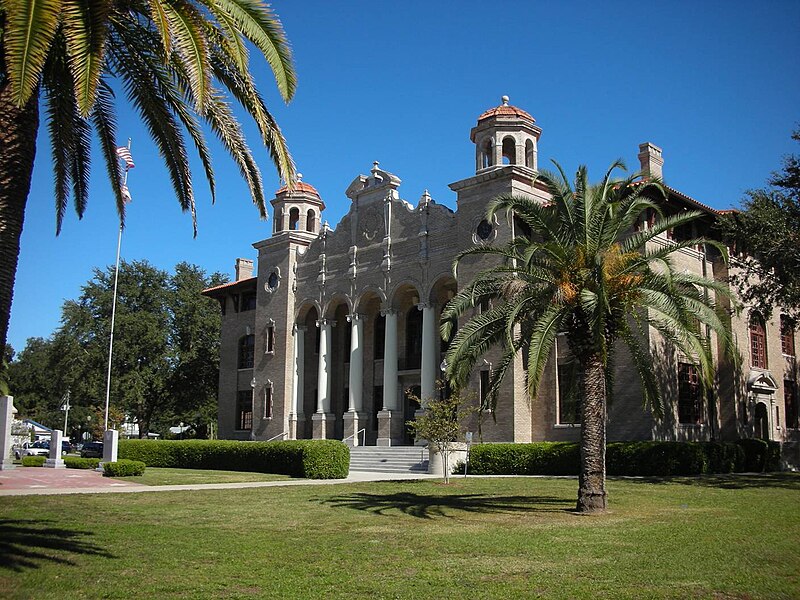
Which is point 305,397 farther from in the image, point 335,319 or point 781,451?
point 781,451

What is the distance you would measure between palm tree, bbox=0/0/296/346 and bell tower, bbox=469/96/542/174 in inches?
891

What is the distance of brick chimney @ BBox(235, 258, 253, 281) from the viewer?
55.0 m

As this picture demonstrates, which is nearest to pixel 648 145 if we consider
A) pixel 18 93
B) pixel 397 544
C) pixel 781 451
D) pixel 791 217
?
pixel 791 217

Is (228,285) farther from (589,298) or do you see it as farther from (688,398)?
(589,298)

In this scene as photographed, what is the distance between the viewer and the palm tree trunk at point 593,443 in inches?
656

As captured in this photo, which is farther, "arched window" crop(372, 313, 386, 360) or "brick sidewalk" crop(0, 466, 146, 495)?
"arched window" crop(372, 313, 386, 360)

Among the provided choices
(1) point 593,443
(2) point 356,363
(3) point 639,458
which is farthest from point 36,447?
(1) point 593,443

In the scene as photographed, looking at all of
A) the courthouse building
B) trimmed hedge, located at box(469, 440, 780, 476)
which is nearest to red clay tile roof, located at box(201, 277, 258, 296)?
the courthouse building

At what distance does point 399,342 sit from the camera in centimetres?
4075

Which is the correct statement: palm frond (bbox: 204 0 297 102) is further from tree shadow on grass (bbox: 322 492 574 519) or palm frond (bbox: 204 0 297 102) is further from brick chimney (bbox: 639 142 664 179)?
brick chimney (bbox: 639 142 664 179)

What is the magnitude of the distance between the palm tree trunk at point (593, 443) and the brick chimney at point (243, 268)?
4050 cm

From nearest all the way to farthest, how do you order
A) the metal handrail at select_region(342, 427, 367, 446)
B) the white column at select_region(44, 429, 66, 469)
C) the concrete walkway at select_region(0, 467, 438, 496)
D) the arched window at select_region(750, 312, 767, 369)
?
1. the concrete walkway at select_region(0, 467, 438, 496)
2. the white column at select_region(44, 429, 66, 469)
3. the arched window at select_region(750, 312, 767, 369)
4. the metal handrail at select_region(342, 427, 367, 446)

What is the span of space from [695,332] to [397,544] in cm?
797

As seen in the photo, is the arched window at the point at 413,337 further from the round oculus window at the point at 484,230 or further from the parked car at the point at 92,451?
the parked car at the point at 92,451
